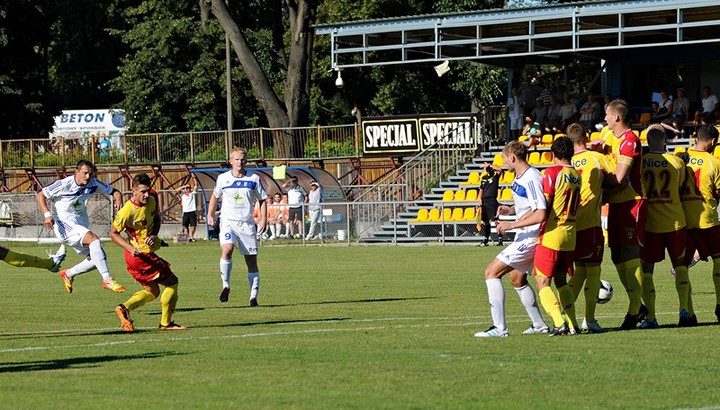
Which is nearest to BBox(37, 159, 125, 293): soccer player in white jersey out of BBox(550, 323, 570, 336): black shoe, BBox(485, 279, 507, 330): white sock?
BBox(485, 279, 507, 330): white sock

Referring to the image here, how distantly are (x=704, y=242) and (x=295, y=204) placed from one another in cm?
2540

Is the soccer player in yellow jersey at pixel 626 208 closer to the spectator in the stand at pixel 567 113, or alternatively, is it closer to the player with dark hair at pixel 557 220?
the player with dark hair at pixel 557 220

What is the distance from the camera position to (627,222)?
13.3 m

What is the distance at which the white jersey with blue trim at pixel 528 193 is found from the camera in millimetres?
12156

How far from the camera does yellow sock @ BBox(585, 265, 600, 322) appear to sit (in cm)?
1311

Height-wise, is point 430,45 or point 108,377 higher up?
point 430,45

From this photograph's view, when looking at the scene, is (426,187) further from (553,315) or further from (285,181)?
(553,315)

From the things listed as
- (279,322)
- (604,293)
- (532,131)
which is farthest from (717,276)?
(532,131)

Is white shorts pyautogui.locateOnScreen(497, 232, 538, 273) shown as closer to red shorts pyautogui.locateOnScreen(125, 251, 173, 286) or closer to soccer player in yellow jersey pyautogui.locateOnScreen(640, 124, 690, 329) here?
soccer player in yellow jersey pyautogui.locateOnScreen(640, 124, 690, 329)

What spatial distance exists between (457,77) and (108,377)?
160 feet

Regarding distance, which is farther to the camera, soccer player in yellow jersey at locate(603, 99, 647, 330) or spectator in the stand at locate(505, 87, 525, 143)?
spectator in the stand at locate(505, 87, 525, 143)

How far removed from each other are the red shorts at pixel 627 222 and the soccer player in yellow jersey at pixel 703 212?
87 centimetres

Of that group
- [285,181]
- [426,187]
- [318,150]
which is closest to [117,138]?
[318,150]

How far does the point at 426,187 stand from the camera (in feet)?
136
